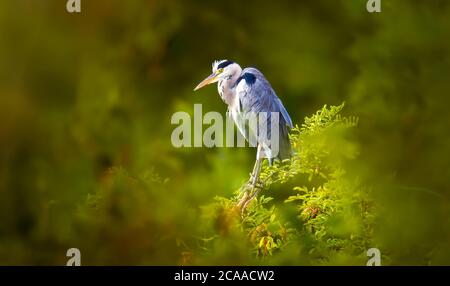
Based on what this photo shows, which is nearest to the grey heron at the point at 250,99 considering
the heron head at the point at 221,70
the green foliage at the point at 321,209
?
the heron head at the point at 221,70

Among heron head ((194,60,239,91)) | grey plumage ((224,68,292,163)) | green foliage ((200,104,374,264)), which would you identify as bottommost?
green foliage ((200,104,374,264))

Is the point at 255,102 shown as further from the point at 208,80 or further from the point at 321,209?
the point at 321,209

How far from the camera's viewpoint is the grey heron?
238cm

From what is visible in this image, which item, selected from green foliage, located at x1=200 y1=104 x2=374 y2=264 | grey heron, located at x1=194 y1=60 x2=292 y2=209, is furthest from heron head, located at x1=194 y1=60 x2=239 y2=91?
green foliage, located at x1=200 y1=104 x2=374 y2=264

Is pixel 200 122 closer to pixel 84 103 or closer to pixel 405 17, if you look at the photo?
pixel 84 103

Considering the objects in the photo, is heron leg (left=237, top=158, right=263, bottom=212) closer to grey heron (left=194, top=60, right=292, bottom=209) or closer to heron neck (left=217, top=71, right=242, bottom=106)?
grey heron (left=194, top=60, right=292, bottom=209)

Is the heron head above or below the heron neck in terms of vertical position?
above

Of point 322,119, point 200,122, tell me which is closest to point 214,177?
point 200,122

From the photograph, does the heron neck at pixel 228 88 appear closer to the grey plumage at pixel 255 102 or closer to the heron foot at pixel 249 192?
the grey plumage at pixel 255 102

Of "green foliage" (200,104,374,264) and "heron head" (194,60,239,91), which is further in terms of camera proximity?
"heron head" (194,60,239,91)

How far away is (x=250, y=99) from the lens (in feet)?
8.02

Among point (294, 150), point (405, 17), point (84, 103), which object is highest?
point (405, 17)
